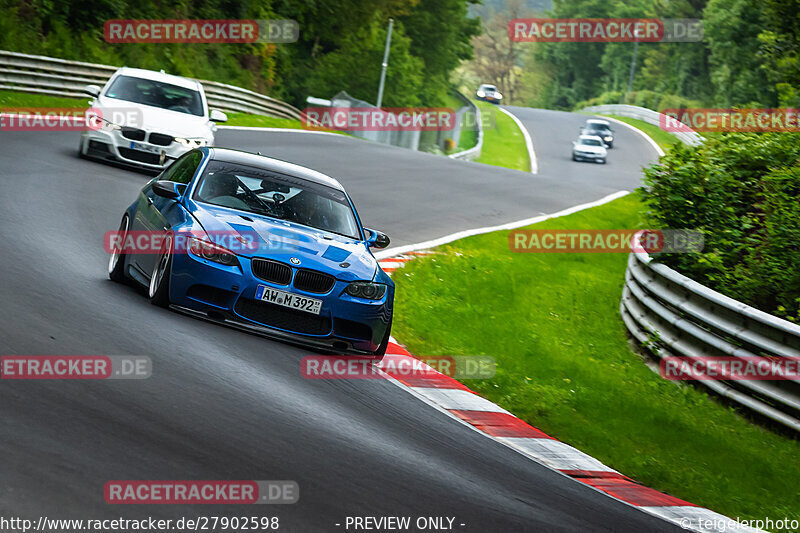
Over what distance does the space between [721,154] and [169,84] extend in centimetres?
980

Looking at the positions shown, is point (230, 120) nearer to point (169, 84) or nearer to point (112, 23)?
point (112, 23)

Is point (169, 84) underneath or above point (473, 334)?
above

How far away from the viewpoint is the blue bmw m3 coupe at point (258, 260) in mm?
8383

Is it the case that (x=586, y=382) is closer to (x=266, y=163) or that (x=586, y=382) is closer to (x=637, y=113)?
(x=266, y=163)

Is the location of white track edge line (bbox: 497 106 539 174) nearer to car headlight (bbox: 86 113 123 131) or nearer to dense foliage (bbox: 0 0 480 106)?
dense foliage (bbox: 0 0 480 106)

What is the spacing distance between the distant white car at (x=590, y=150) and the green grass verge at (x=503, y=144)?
9.13 feet

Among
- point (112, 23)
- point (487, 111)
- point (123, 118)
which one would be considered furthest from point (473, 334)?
point (487, 111)

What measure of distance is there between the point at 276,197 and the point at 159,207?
1.09 meters

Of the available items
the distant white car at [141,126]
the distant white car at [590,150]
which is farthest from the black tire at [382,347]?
the distant white car at [590,150]

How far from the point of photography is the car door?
29.5ft

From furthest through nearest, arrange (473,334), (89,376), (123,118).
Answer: (123,118), (473,334), (89,376)

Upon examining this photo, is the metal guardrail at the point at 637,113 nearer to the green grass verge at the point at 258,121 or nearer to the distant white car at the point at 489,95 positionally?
the distant white car at the point at 489,95

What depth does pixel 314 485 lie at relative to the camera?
18.3 ft

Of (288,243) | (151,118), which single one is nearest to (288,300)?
(288,243)
